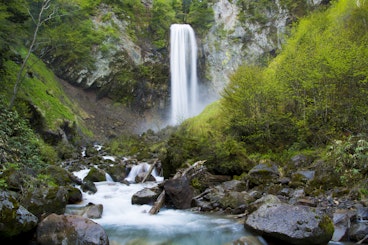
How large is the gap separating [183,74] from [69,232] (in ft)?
109

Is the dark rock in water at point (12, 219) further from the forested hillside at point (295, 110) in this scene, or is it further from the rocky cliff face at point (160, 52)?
the rocky cliff face at point (160, 52)

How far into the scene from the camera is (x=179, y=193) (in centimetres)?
1015

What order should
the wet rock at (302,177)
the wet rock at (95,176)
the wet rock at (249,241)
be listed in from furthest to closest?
the wet rock at (95,176) < the wet rock at (302,177) < the wet rock at (249,241)

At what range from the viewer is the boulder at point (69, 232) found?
639 centimetres

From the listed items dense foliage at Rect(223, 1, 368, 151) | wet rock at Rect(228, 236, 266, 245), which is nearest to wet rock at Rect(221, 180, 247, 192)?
wet rock at Rect(228, 236, 266, 245)

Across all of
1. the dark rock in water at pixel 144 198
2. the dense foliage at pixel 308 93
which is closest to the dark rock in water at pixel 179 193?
the dark rock in water at pixel 144 198

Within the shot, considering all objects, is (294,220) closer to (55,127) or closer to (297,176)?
(297,176)

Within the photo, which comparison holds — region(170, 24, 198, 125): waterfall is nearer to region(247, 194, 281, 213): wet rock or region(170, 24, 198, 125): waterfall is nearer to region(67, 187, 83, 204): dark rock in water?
region(67, 187, 83, 204): dark rock in water

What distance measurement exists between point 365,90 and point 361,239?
810 cm

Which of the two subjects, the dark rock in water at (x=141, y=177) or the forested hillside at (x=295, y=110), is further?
the dark rock in water at (x=141, y=177)

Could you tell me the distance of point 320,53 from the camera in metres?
14.0

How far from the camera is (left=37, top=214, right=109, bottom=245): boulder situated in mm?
6391

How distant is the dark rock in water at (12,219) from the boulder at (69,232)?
316 millimetres

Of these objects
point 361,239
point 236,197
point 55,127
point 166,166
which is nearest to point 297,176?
point 236,197
